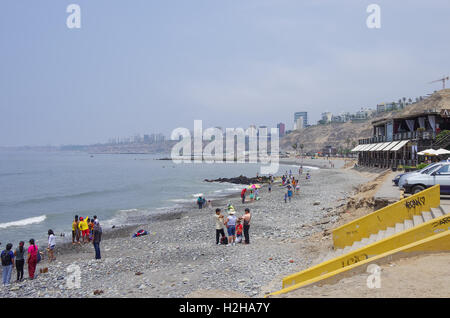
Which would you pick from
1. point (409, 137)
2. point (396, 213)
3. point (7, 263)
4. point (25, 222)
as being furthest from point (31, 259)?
point (409, 137)

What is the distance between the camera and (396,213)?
1066 centimetres

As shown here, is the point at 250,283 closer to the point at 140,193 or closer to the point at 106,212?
the point at 106,212

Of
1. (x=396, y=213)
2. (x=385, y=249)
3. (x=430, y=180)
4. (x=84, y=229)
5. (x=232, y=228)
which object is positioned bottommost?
(x=84, y=229)

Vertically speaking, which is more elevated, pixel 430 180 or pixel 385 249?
pixel 430 180

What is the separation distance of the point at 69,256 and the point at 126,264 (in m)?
5.53

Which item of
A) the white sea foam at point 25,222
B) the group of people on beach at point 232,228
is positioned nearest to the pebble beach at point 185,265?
the group of people on beach at point 232,228

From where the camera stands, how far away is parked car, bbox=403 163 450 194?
13.4m

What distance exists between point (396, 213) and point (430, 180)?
177 inches

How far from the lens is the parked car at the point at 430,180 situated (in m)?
13.4

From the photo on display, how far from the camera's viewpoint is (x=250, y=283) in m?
9.17

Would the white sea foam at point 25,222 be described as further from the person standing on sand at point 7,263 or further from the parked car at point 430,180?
the parked car at point 430,180

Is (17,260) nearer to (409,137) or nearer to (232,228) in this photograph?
(232,228)
